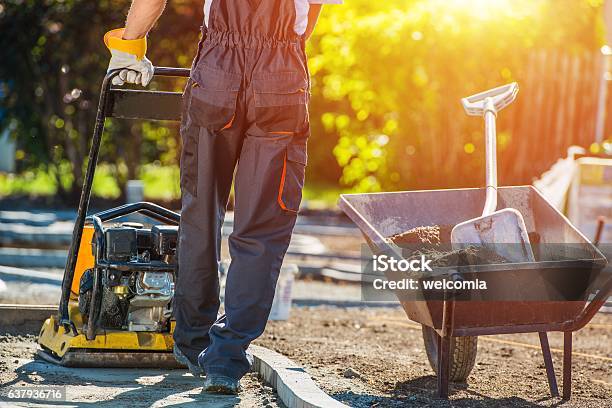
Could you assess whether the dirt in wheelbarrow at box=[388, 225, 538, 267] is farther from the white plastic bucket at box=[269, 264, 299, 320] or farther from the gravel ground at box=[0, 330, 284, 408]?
the white plastic bucket at box=[269, 264, 299, 320]

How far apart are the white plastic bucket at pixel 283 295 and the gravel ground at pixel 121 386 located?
198 cm

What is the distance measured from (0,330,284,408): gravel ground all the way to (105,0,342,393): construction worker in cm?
12

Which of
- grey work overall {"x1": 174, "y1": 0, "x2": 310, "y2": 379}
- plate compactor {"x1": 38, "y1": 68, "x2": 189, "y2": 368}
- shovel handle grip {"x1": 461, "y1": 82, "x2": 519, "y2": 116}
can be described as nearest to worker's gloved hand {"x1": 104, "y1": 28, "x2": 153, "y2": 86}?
plate compactor {"x1": 38, "y1": 68, "x2": 189, "y2": 368}

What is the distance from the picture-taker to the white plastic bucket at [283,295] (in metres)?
7.38

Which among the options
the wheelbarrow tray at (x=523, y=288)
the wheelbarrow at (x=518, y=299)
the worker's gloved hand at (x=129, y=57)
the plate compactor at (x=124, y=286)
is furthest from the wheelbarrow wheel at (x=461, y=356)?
the worker's gloved hand at (x=129, y=57)

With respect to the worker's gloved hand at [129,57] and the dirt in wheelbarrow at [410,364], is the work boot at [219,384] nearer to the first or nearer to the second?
the dirt in wheelbarrow at [410,364]

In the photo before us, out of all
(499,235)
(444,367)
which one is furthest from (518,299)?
(444,367)

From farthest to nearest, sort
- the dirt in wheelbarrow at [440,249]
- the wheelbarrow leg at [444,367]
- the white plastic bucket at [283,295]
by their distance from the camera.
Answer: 1. the white plastic bucket at [283,295]
2. the dirt in wheelbarrow at [440,249]
3. the wheelbarrow leg at [444,367]

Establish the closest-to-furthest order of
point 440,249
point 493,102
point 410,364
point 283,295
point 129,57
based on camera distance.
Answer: point 129,57
point 440,249
point 493,102
point 410,364
point 283,295

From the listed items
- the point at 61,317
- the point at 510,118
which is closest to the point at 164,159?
the point at 510,118

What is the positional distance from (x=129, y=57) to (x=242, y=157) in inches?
27.1

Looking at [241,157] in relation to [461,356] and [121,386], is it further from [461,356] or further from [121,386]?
[461,356]

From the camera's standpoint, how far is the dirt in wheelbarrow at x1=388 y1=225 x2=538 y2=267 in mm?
4852

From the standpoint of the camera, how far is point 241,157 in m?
4.72
